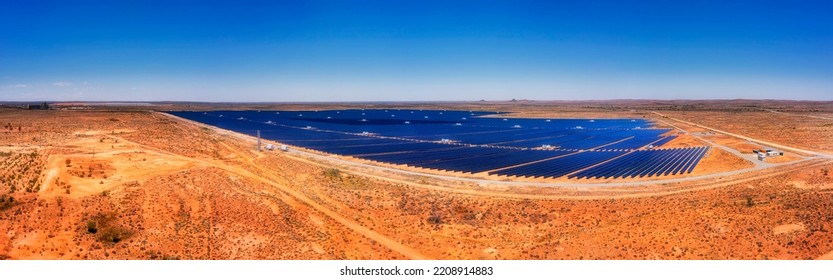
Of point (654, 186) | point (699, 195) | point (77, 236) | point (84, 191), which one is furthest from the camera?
point (654, 186)

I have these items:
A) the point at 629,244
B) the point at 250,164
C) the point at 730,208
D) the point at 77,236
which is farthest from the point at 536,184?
the point at 77,236

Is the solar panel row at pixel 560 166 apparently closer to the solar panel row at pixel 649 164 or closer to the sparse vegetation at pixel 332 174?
the solar panel row at pixel 649 164

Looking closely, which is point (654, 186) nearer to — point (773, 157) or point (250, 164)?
point (773, 157)

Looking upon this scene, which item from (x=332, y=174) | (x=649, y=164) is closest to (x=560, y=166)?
(x=649, y=164)

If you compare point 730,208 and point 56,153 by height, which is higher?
point 56,153

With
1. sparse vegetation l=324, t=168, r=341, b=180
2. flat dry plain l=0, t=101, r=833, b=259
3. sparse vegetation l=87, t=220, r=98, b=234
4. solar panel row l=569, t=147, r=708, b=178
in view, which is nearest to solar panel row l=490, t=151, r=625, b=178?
solar panel row l=569, t=147, r=708, b=178

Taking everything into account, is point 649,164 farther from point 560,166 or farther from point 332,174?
point 332,174

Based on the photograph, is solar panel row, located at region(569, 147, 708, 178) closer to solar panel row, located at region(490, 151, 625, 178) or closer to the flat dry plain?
solar panel row, located at region(490, 151, 625, 178)

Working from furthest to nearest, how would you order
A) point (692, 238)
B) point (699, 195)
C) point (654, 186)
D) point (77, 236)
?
point (654, 186) < point (699, 195) < point (692, 238) < point (77, 236)

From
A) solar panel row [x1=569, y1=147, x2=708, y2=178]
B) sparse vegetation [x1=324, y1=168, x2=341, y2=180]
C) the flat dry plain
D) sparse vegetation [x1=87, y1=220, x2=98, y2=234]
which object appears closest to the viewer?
sparse vegetation [x1=87, y1=220, x2=98, y2=234]
